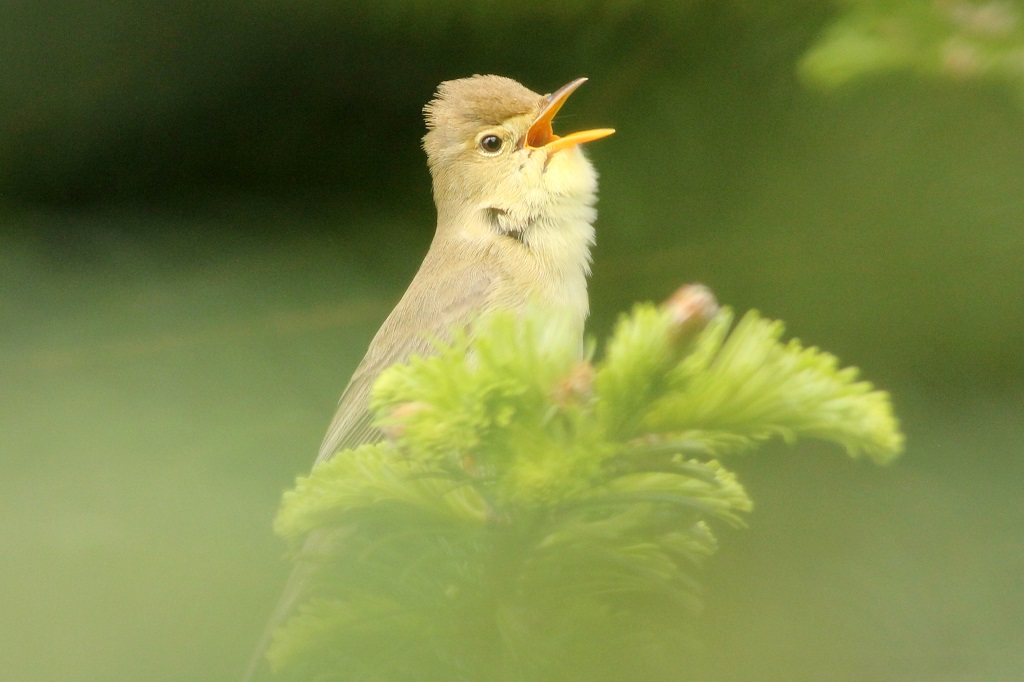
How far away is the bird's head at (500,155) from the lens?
83.1 inches

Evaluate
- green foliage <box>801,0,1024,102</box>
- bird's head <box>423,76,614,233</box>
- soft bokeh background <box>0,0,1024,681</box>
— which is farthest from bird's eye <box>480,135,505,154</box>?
green foliage <box>801,0,1024,102</box>

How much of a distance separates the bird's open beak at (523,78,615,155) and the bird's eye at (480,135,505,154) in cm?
7

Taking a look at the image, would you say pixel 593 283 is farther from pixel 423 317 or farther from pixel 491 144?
pixel 491 144

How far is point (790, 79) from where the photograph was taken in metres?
1.29

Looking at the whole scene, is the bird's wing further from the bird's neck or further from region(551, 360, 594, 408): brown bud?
region(551, 360, 594, 408): brown bud

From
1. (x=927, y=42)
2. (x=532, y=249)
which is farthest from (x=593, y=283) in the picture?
(x=927, y=42)

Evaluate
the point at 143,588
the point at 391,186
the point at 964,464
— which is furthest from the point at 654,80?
the point at 143,588

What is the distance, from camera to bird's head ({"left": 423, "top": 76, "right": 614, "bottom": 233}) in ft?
6.93

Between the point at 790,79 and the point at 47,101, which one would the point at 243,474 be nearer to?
the point at 47,101

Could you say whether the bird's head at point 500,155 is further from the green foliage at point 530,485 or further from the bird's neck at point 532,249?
the green foliage at point 530,485

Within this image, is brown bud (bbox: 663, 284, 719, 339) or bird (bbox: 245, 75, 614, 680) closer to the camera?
brown bud (bbox: 663, 284, 719, 339)

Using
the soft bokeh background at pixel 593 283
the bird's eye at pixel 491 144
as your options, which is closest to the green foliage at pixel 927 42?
the soft bokeh background at pixel 593 283

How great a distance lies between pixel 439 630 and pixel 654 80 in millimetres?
828

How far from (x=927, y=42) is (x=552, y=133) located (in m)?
1.47
